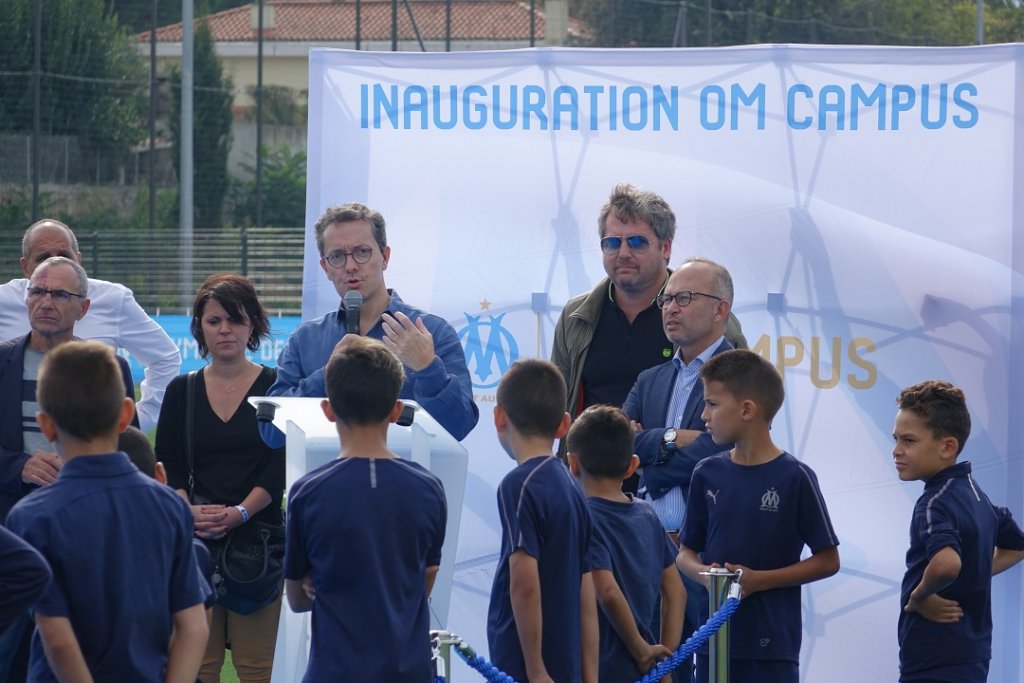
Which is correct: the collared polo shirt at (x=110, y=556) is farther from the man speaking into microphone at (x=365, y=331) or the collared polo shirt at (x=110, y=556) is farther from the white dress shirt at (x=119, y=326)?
the white dress shirt at (x=119, y=326)

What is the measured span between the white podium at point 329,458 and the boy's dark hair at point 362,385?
12 cm

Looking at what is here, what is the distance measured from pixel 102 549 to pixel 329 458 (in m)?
0.70

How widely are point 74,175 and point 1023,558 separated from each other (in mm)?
18932

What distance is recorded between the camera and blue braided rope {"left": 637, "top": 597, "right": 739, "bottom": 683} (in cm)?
372

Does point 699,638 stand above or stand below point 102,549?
below

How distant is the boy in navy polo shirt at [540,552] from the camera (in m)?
3.53

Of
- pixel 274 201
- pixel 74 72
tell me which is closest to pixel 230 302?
pixel 74 72

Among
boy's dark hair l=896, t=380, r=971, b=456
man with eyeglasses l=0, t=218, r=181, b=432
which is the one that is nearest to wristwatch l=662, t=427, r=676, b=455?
boy's dark hair l=896, t=380, r=971, b=456

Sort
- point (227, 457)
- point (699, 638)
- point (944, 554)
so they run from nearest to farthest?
point (699, 638) < point (944, 554) < point (227, 457)

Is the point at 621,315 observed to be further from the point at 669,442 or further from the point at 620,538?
the point at 620,538

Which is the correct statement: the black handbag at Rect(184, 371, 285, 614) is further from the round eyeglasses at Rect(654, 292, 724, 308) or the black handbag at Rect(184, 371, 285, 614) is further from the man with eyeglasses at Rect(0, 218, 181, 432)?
the round eyeglasses at Rect(654, 292, 724, 308)

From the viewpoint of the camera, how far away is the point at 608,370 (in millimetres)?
4727

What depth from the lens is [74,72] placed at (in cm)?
2120

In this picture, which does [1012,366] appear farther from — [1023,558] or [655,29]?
[655,29]
